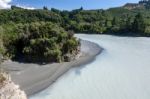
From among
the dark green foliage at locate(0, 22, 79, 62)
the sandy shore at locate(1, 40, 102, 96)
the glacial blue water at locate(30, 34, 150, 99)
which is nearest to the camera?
the glacial blue water at locate(30, 34, 150, 99)

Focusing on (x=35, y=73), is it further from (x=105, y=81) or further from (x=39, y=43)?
(x=39, y=43)

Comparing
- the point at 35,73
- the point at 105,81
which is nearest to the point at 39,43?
the point at 35,73

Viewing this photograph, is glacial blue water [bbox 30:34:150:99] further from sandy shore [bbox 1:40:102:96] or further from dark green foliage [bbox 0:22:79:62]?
dark green foliage [bbox 0:22:79:62]

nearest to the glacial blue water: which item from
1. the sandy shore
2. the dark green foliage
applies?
the sandy shore

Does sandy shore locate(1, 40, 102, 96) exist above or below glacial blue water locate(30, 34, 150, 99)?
above

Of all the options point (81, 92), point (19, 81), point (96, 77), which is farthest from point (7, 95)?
point (96, 77)

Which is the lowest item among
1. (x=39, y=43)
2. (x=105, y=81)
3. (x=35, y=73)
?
(x=105, y=81)

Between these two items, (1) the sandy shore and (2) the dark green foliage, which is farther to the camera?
(2) the dark green foliage

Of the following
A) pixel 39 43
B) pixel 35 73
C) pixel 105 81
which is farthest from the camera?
pixel 39 43

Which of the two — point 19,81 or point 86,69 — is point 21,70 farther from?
point 86,69
